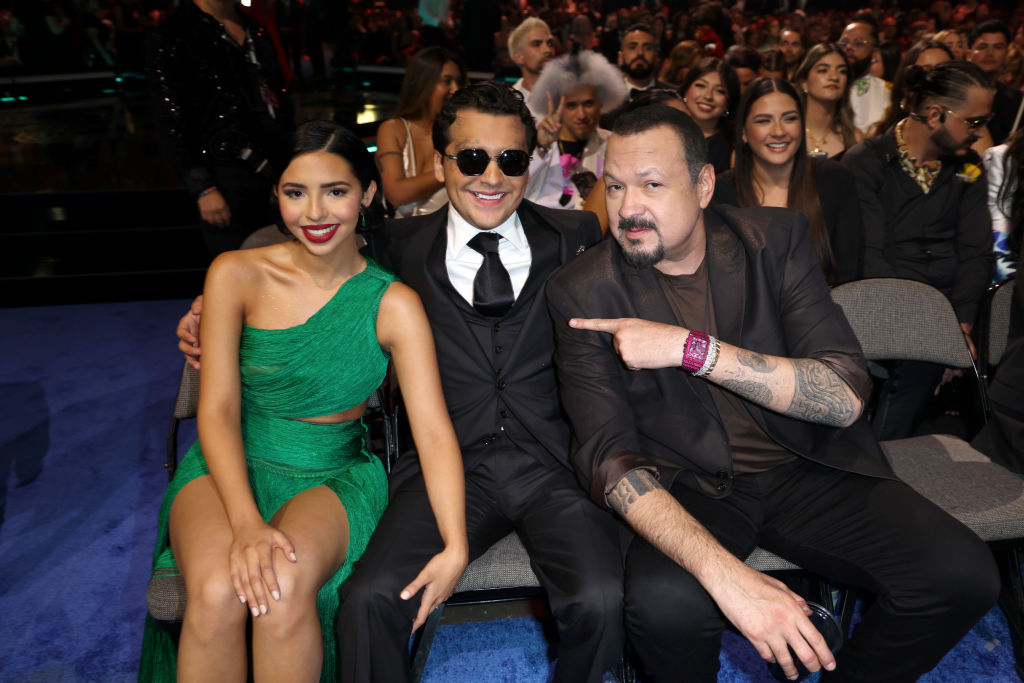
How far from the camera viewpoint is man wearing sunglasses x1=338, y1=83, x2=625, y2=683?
2.12 m

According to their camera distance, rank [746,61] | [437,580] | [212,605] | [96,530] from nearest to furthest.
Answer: [212,605]
[437,580]
[96,530]
[746,61]

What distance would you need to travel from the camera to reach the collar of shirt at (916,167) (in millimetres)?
3535

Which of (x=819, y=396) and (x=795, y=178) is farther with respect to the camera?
(x=795, y=178)

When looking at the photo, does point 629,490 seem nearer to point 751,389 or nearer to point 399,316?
point 751,389

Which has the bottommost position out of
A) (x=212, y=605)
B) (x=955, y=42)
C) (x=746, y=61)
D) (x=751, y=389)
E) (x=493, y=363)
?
(x=212, y=605)

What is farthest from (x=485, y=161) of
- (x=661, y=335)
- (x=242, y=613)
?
(x=242, y=613)

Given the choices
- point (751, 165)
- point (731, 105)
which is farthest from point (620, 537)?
point (731, 105)

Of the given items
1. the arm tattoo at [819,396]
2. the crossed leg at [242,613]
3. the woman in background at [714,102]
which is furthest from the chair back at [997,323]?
the crossed leg at [242,613]

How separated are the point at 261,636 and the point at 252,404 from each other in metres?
0.73

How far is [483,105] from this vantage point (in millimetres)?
2354

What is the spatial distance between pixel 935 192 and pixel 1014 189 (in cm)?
32

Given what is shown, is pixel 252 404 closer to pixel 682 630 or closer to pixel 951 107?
pixel 682 630

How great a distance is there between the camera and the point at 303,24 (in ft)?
44.2

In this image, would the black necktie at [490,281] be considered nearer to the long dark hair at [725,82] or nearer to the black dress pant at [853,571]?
the black dress pant at [853,571]
